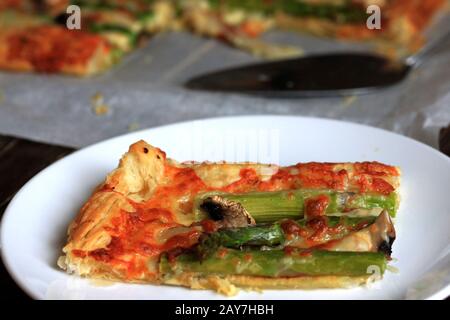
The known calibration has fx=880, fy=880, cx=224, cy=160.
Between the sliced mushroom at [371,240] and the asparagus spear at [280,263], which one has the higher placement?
the sliced mushroom at [371,240]

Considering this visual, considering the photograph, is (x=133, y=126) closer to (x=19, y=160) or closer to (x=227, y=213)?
(x=19, y=160)

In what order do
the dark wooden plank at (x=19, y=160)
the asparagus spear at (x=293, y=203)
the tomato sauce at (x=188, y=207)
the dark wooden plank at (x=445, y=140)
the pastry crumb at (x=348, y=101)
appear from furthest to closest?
1. the pastry crumb at (x=348, y=101)
2. the dark wooden plank at (x=445, y=140)
3. the dark wooden plank at (x=19, y=160)
4. the asparagus spear at (x=293, y=203)
5. the tomato sauce at (x=188, y=207)

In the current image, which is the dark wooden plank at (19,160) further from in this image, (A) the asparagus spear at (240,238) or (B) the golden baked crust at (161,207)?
(A) the asparagus spear at (240,238)

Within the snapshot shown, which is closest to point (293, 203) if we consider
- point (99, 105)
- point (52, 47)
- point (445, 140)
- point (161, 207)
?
point (161, 207)

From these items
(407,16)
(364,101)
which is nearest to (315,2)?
(407,16)

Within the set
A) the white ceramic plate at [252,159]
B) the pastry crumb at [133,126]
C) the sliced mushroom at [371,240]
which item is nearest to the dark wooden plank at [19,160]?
the white ceramic plate at [252,159]

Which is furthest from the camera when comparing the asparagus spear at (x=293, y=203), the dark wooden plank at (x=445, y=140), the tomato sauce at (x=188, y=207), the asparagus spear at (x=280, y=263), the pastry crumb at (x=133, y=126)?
the pastry crumb at (x=133, y=126)
